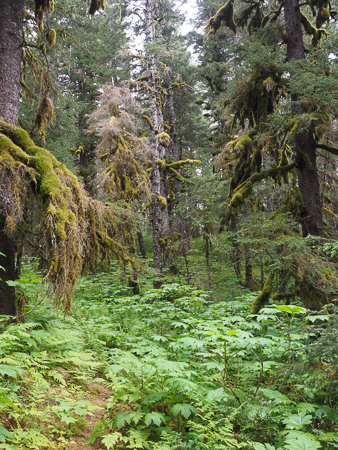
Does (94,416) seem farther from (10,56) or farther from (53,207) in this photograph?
(10,56)

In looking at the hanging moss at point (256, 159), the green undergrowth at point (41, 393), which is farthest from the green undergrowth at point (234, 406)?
the hanging moss at point (256, 159)

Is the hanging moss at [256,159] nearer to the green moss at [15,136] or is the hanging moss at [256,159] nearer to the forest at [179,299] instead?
the forest at [179,299]

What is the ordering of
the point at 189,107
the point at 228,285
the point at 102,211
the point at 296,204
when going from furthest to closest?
1. the point at 189,107
2. the point at 228,285
3. the point at 296,204
4. the point at 102,211

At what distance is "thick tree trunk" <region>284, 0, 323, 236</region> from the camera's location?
20.3ft

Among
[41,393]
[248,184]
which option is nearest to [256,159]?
A: [248,184]

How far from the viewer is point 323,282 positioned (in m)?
5.28

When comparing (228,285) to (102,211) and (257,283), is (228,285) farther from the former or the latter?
(102,211)

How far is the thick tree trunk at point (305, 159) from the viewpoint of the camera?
6.18 metres

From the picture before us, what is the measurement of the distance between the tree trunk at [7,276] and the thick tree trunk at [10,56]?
2.00 metres

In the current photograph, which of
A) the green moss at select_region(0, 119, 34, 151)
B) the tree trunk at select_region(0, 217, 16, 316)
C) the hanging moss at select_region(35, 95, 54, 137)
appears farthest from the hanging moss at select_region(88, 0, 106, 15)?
the tree trunk at select_region(0, 217, 16, 316)

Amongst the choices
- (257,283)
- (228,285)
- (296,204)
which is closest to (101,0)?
(296,204)

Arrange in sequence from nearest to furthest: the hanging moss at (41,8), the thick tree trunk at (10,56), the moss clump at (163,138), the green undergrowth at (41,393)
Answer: the green undergrowth at (41,393)
the thick tree trunk at (10,56)
the hanging moss at (41,8)
the moss clump at (163,138)

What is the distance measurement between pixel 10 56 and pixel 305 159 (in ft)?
20.6

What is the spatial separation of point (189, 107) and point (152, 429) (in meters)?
22.2
